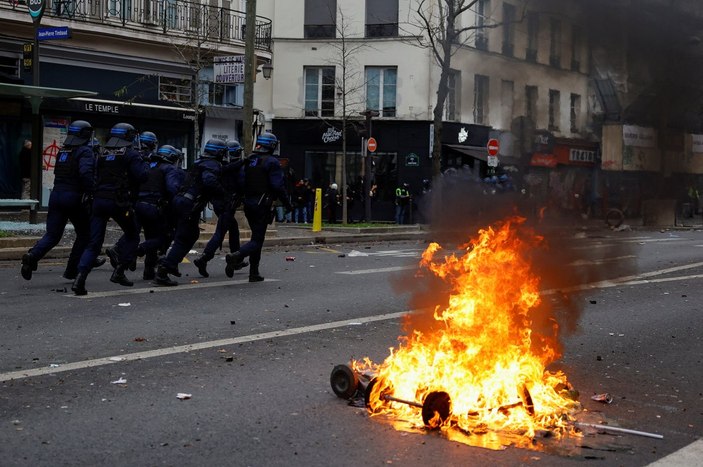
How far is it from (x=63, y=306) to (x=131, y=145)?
2528 mm

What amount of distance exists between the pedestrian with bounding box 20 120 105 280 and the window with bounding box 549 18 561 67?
269 inches

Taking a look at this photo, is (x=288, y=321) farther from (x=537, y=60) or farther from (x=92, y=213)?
(x=537, y=60)

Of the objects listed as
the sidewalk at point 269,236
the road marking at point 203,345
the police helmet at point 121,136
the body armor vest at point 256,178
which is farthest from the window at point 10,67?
the road marking at point 203,345

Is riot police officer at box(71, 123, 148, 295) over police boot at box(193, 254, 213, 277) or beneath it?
over

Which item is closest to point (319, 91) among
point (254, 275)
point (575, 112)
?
point (254, 275)

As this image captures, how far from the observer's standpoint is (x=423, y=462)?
5.03 m

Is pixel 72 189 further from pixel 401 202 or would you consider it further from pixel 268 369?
pixel 401 202

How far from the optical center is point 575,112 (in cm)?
640

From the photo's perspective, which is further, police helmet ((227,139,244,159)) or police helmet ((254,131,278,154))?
police helmet ((227,139,244,159))

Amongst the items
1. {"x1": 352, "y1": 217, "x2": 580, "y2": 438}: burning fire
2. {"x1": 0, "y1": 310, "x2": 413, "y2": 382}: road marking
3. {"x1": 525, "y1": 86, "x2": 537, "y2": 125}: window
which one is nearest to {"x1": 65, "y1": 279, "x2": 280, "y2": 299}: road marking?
{"x1": 0, "y1": 310, "x2": 413, "y2": 382}: road marking

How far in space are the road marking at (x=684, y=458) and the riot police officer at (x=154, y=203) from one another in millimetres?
8608

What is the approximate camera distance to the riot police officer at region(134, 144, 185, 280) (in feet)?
42.0

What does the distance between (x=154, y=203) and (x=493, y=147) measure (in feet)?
22.9

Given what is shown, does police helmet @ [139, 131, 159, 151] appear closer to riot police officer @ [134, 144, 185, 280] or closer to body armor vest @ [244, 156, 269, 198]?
riot police officer @ [134, 144, 185, 280]
